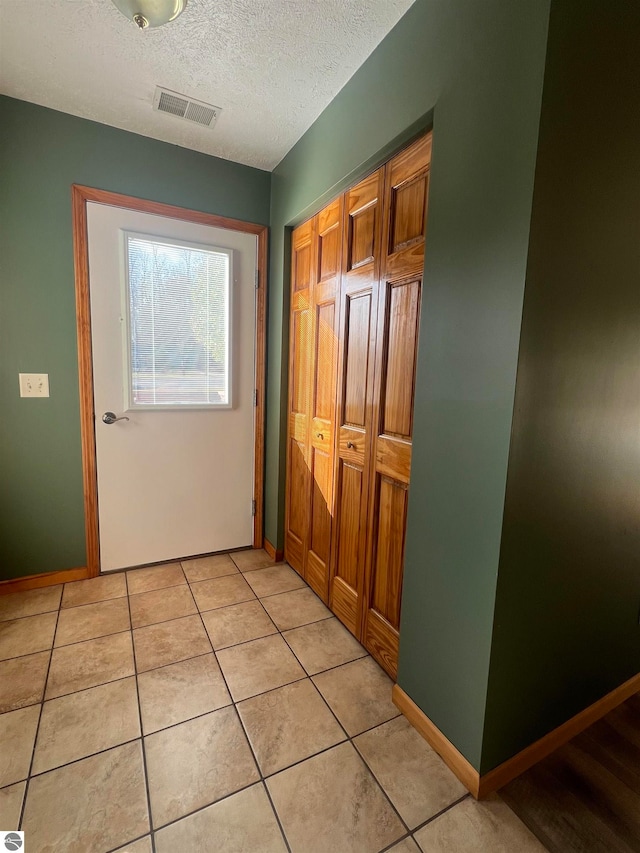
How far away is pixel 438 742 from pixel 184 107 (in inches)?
114

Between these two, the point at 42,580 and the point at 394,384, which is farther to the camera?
the point at 42,580

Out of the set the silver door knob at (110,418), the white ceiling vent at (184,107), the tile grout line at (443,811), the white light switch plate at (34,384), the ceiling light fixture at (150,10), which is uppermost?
the white ceiling vent at (184,107)

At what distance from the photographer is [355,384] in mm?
1808

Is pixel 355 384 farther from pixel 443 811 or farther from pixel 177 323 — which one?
pixel 443 811

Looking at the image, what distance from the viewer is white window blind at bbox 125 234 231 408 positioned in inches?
88.3

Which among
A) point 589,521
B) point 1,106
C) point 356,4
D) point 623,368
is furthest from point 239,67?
point 589,521

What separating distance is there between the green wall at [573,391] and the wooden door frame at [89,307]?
73.3 inches

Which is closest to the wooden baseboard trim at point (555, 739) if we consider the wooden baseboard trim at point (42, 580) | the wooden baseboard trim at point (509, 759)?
the wooden baseboard trim at point (509, 759)

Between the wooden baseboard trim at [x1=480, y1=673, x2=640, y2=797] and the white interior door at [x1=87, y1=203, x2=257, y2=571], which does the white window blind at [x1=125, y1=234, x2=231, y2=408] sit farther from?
the wooden baseboard trim at [x1=480, y1=673, x2=640, y2=797]

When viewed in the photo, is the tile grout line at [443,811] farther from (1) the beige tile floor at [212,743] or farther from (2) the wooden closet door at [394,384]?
(2) the wooden closet door at [394,384]

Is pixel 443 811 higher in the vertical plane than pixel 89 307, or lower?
lower

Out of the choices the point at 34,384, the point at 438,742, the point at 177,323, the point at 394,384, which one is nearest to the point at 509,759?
the point at 438,742

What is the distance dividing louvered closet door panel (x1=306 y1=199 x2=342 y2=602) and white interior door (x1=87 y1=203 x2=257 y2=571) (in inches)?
25.3

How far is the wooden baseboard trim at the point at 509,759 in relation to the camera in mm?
1208
